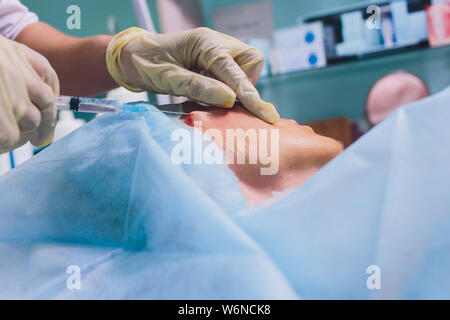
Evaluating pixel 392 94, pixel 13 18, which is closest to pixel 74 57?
pixel 13 18

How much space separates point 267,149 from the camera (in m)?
0.71

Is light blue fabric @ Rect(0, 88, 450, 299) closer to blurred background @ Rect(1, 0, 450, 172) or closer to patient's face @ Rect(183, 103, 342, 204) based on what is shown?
patient's face @ Rect(183, 103, 342, 204)

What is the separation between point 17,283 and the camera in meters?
0.55

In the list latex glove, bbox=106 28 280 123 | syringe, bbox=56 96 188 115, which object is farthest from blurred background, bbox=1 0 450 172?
syringe, bbox=56 96 188 115

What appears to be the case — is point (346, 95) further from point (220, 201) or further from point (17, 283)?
point (17, 283)

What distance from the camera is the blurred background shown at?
5.95 feet

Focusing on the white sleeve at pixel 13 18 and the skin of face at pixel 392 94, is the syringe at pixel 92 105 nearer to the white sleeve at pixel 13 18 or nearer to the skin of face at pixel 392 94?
the white sleeve at pixel 13 18

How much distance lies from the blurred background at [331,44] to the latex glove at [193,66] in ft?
2.27

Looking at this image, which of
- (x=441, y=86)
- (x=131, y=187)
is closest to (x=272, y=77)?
(x=441, y=86)

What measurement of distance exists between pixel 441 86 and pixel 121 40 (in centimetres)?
167

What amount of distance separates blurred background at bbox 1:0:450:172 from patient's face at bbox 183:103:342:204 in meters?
0.97

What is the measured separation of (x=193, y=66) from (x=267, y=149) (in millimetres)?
355

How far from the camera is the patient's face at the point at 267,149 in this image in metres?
0.66
